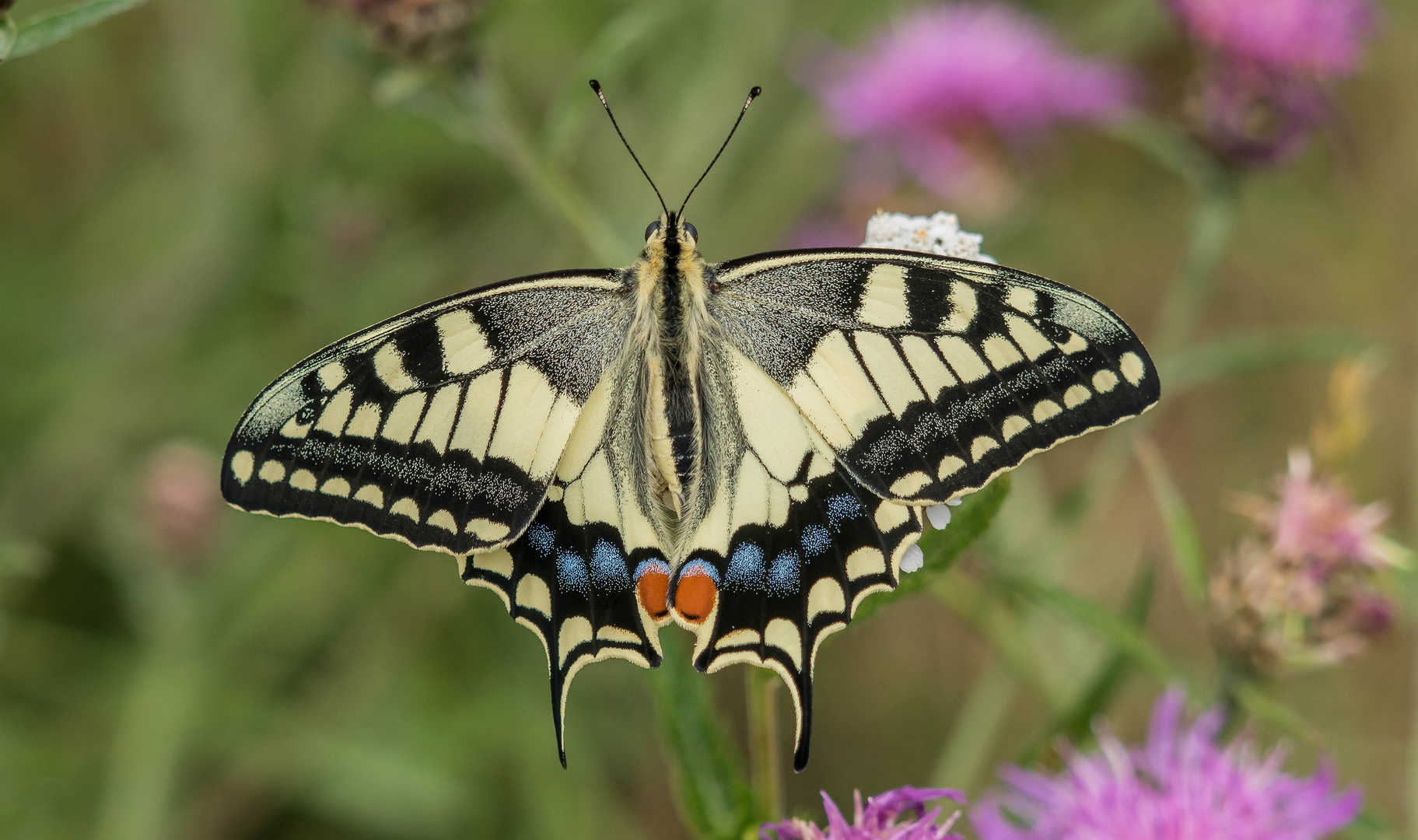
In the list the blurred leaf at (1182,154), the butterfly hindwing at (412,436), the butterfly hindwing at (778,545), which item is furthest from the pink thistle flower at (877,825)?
the blurred leaf at (1182,154)

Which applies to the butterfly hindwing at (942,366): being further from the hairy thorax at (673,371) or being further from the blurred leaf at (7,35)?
the blurred leaf at (7,35)

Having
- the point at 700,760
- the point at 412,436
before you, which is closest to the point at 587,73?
the point at 412,436

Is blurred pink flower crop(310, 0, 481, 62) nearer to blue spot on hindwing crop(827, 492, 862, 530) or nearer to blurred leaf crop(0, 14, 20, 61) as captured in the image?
blurred leaf crop(0, 14, 20, 61)

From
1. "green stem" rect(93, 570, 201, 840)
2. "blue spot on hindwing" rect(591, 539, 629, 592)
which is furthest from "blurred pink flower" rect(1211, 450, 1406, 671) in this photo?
"green stem" rect(93, 570, 201, 840)

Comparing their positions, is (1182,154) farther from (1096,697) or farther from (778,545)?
(778,545)

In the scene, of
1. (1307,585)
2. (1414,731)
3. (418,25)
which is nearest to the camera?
(1307,585)

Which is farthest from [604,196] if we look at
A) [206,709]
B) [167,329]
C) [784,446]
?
[784,446]

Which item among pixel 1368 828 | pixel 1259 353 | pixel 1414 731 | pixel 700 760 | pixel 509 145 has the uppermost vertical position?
pixel 509 145
